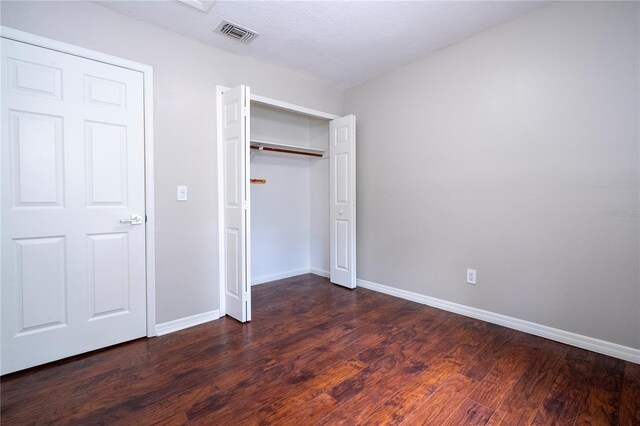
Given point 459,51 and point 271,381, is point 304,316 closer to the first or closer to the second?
point 271,381

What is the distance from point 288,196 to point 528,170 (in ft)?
9.29

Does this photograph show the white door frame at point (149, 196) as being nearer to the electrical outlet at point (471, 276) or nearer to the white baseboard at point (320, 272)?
the white baseboard at point (320, 272)

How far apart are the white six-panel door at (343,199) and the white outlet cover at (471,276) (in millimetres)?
1299

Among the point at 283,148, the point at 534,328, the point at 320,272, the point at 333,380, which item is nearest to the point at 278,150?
the point at 283,148

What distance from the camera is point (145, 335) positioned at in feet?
8.03

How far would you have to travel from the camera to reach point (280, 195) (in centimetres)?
418

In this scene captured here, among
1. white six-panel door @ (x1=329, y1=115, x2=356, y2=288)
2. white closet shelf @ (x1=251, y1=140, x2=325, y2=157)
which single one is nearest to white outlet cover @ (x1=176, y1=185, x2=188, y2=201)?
white closet shelf @ (x1=251, y1=140, x2=325, y2=157)

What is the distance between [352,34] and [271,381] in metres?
2.82

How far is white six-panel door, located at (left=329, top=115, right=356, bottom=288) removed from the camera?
143 inches

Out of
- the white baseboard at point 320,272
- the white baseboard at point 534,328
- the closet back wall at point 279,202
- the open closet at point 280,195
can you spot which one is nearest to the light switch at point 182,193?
the open closet at point 280,195

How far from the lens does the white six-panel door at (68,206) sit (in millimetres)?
1929

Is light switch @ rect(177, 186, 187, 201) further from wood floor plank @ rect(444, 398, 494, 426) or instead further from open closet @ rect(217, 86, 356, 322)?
wood floor plank @ rect(444, 398, 494, 426)

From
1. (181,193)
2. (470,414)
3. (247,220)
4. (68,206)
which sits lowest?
(470,414)

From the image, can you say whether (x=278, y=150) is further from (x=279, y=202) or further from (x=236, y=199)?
(x=236, y=199)
